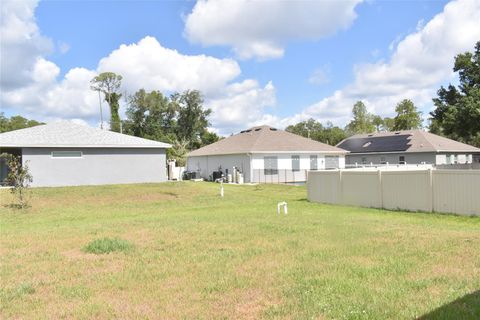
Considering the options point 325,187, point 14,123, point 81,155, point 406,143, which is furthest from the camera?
point 14,123

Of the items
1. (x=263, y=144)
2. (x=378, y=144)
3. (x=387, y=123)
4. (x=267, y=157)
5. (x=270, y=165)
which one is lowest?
(x=270, y=165)

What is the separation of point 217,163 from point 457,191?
27.5 meters

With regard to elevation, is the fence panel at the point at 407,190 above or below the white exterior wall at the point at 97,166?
below

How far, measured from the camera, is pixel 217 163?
4075 centimetres

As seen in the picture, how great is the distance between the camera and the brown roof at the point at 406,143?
150 feet

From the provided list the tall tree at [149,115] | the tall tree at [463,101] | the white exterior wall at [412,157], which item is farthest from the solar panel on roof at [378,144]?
the tall tree at [149,115]

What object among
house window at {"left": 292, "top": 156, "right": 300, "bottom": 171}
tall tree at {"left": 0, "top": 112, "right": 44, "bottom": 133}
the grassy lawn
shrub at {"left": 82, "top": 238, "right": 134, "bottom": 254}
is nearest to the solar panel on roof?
house window at {"left": 292, "top": 156, "right": 300, "bottom": 171}

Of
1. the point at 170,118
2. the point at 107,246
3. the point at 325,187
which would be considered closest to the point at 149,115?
the point at 170,118

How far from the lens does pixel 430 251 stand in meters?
8.26

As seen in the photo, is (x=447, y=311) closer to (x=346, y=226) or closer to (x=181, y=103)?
(x=346, y=226)

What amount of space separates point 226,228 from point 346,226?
310cm

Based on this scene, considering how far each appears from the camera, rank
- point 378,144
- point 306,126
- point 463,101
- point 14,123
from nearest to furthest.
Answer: point 463,101 < point 378,144 < point 14,123 < point 306,126

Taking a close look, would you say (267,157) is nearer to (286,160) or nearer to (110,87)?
(286,160)

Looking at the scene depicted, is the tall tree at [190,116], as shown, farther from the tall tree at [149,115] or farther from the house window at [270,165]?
the house window at [270,165]
